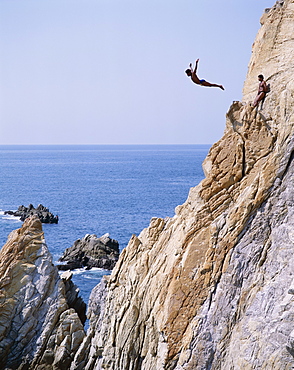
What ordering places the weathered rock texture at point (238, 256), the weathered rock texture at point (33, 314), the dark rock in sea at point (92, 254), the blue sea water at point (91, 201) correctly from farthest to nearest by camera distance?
1. the blue sea water at point (91, 201)
2. the dark rock in sea at point (92, 254)
3. the weathered rock texture at point (33, 314)
4. the weathered rock texture at point (238, 256)

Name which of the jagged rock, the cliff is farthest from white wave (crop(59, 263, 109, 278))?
the cliff

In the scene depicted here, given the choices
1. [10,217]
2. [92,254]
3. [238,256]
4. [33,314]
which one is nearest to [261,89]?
[238,256]

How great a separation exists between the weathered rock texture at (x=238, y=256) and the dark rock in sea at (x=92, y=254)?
126ft

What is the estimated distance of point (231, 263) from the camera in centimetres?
1820

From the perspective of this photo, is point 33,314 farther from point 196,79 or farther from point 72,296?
point 196,79

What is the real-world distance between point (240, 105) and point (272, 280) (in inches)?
265

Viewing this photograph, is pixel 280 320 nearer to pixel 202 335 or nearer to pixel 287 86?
pixel 202 335

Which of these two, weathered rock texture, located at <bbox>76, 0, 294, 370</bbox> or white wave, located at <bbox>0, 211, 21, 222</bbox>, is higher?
weathered rock texture, located at <bbox>76, 0, 294, 370</bbox>

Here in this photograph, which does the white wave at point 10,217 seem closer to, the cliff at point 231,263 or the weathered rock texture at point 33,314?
the weathered rock texture at point 33,314

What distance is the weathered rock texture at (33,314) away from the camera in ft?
86.5

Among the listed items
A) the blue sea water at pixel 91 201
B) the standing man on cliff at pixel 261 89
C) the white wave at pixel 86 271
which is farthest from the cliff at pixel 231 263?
the white wave at pixel 86 271

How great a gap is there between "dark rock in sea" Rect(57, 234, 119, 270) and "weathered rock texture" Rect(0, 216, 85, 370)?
30.2 metres

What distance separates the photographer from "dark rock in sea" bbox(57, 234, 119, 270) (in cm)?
5984

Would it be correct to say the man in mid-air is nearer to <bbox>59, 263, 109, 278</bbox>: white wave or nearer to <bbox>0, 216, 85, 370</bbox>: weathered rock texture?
<bbox>0, 216, 85, 370</bbox>: weathered rock texture
